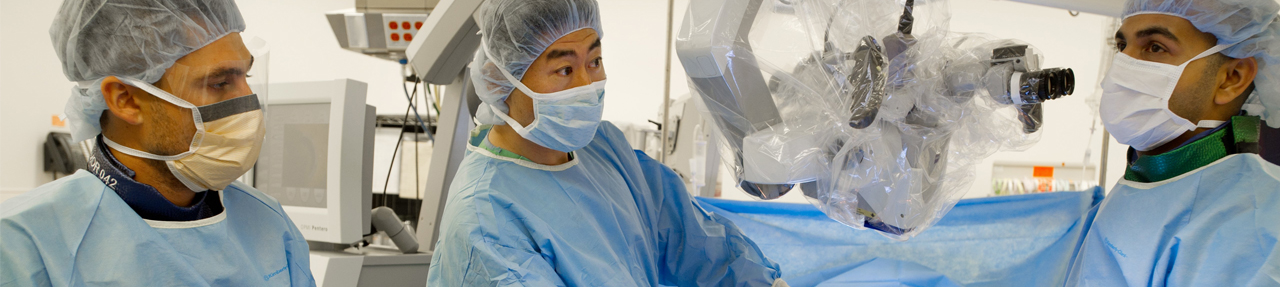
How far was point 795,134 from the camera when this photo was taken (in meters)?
1.02

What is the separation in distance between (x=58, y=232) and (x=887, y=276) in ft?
5.72

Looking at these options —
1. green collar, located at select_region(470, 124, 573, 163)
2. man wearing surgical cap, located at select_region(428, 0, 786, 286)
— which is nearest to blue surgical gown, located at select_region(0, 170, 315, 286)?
man wearing surgical cap, located at select_region(428, 0, 786, 286)

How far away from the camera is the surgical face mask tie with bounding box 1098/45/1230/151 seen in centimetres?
112

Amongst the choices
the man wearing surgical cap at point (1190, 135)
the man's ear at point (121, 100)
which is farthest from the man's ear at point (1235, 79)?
the man's ear at point (121, 100)

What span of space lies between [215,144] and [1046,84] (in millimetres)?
1163

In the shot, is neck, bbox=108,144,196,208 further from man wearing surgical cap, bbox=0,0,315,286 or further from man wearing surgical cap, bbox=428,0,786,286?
man wearing surgical cap, bbox=428,0,786,286

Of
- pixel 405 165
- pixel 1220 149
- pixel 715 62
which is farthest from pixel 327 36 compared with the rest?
pixel 1220 149

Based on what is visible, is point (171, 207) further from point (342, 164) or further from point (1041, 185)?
point (1041, 185)

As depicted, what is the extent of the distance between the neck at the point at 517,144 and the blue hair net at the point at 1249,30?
1.10m

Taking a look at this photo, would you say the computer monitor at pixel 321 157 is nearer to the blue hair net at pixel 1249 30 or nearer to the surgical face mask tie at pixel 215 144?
the surgical face mask tie at pixel 215 144

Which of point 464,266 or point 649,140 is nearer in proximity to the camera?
point 464,266

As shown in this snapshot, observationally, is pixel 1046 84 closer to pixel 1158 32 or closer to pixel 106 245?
pixel 1158 32

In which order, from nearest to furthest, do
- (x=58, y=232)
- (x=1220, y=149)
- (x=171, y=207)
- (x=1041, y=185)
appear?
(x=58, y=232), (x=171, y=207), (x=1220, y=149), (x=1041, y=185)

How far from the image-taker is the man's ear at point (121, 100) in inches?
31.5
